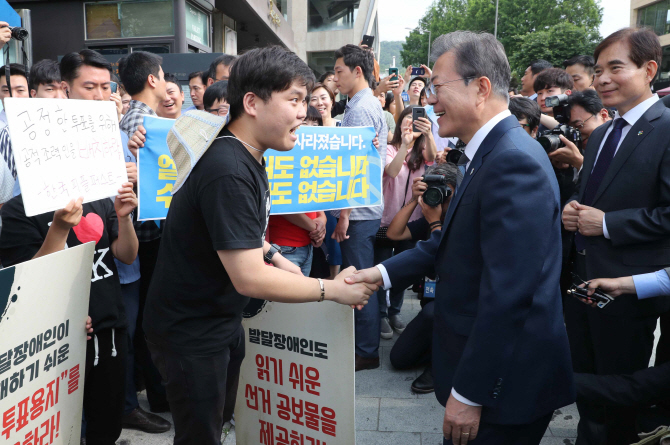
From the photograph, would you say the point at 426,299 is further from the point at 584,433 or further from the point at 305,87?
the point at 305,87

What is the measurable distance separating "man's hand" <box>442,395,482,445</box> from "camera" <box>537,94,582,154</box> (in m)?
2.24

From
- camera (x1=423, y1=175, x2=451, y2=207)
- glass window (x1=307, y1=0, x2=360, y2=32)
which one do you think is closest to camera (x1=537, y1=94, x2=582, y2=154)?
camera (x1=423, y1=175, x2=451, y2=207)

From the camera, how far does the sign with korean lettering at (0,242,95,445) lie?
1.78 meters

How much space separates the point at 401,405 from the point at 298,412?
4.33 feet

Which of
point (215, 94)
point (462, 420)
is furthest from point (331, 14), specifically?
point (462, 420)

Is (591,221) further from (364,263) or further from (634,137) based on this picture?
(364,263)

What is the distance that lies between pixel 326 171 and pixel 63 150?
2104 millimetres

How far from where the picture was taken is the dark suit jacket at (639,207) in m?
2.55

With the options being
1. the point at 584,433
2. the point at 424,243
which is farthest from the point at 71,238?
the point at 584,433

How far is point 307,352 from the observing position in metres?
2.45

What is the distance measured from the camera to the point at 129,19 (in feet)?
40.2

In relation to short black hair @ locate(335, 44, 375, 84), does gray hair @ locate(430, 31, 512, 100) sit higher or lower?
lower

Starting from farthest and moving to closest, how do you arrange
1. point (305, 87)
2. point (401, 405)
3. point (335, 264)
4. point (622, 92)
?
point (335, 264)
point (401, 405)
point (622, 92)
point (305, 87)

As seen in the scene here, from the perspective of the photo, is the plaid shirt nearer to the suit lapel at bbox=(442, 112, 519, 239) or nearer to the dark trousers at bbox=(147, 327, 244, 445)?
the dark trousers at bbox=(147, 327, 244, 445)
